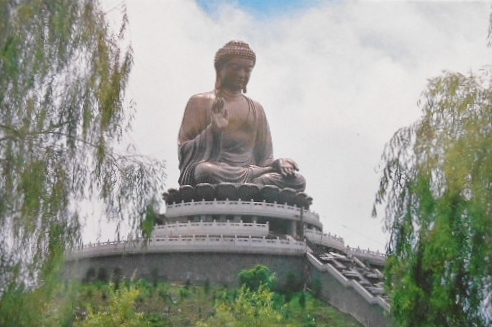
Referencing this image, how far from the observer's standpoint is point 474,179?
10.7m

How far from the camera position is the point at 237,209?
99.7 ft

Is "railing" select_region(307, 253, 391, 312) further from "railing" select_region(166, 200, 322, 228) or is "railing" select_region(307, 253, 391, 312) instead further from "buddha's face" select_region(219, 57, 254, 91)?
"buddha's face" select_region(219, 57, 254, 91)

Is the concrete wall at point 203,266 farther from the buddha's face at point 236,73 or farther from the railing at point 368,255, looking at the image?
the buddha's face at point 236,73

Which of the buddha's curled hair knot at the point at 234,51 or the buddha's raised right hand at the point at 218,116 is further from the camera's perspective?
the buddha's curled hair knot at the point at 234,51

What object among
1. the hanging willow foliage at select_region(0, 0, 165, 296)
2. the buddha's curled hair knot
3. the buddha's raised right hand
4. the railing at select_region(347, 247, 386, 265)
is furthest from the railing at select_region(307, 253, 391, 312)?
the hanging willow foliage at select_region(0, 0, 165, 296)

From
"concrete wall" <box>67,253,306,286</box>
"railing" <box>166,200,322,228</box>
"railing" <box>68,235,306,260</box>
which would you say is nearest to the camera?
"concrete wall" <box>67,253,306,286</box>

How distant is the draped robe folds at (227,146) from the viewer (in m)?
31.7

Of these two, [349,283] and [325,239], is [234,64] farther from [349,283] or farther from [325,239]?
[349,283]

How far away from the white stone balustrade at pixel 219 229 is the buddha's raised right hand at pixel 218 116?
171 inches

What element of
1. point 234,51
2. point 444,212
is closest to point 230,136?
point 234,51

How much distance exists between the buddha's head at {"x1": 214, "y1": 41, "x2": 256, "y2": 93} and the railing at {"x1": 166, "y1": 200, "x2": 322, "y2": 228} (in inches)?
211

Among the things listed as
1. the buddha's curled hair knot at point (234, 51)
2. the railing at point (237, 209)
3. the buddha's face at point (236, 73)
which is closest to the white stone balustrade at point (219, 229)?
the railing at point (237, 209)

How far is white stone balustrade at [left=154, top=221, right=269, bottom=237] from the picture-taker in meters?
28.8

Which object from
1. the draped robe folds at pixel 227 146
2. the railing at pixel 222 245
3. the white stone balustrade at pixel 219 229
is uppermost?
the draped robe folds at pixel 227 146
